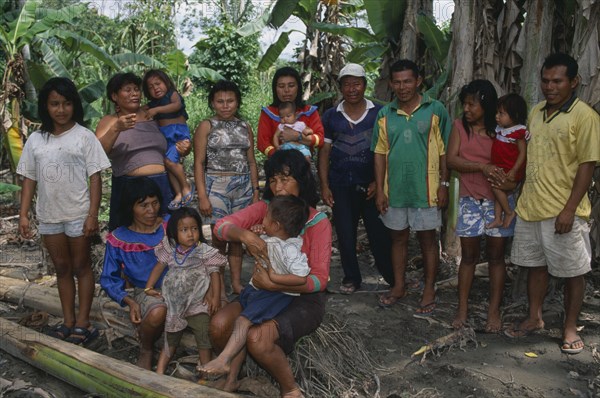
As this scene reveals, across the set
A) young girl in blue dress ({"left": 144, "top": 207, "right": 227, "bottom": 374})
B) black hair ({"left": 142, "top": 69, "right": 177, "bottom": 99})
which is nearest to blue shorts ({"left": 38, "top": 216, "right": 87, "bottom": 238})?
young girl in blue dress ({"left": 144, "top": 207, "right": 227, "bottom": 374})

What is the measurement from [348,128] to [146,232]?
1842 mm

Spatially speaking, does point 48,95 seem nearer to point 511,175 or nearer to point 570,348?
point 511,175

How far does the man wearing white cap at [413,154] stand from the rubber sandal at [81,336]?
238 centimetres

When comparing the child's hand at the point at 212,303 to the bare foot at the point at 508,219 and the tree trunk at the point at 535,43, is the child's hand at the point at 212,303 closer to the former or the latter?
the bare foot at the point at 508,219

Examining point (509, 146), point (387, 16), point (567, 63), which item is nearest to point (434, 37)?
point (387, 16)

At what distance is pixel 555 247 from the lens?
349cm

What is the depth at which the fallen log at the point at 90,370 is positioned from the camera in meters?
2.67

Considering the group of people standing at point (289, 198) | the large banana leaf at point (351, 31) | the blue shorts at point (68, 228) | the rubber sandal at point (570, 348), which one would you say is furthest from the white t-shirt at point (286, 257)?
the large banana leaf at point (351, 31)

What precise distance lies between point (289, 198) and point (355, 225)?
6.20ft

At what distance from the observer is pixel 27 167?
358cm

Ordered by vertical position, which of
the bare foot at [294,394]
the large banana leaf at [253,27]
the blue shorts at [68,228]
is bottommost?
the bare foot at [294,394]

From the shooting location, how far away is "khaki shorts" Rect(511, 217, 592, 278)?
344 cm

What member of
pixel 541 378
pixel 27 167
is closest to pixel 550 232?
pixel 541 378

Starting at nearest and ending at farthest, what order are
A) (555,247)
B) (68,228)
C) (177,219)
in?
Result: (177,219) < (555,247) < (68,228)
